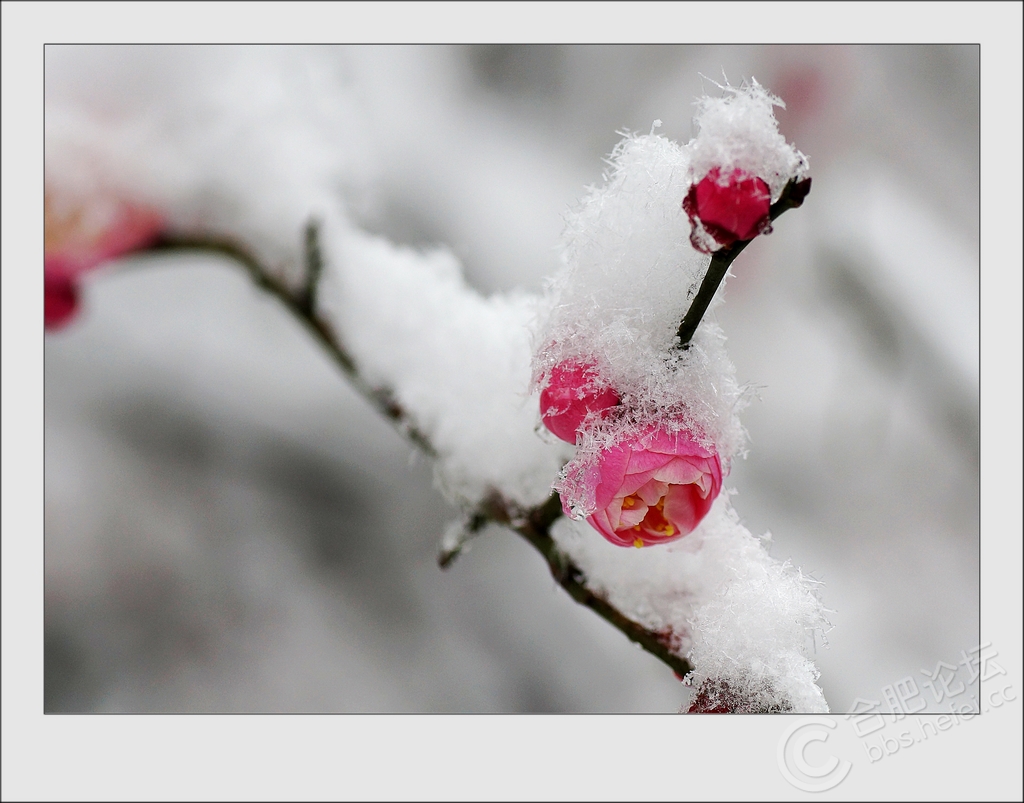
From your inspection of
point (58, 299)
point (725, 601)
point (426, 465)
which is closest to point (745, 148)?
point (725, 601)

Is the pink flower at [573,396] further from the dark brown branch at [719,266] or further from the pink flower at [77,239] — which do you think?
the pink flower at [77,239]

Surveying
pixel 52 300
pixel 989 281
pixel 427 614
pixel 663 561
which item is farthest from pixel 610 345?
pixel 427 614

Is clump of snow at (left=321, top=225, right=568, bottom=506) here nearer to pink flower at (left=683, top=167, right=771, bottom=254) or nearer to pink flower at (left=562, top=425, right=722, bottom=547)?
pink flower at (left=562, top=425, right=722, bottom=547)

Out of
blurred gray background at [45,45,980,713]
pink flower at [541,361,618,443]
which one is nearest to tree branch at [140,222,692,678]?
pink flower at [541,361,618,443]

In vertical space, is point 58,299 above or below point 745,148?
above

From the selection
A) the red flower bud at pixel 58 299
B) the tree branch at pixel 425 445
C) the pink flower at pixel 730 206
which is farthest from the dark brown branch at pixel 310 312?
the pink flower at pixel 730 206

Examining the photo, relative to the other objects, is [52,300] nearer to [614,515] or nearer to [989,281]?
[614,515]

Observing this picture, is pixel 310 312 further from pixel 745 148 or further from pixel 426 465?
pixel 426 465
